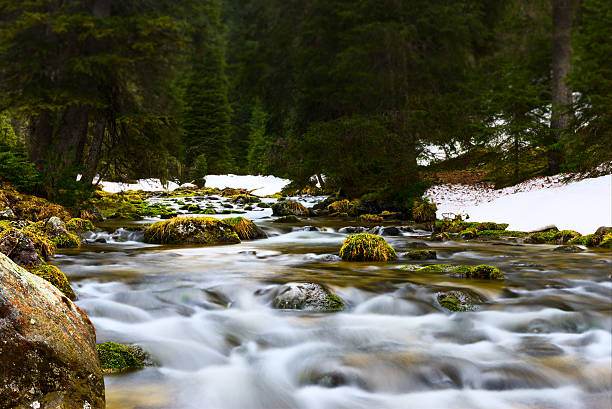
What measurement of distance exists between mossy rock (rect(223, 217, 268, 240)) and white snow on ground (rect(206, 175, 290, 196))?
18.9 meters

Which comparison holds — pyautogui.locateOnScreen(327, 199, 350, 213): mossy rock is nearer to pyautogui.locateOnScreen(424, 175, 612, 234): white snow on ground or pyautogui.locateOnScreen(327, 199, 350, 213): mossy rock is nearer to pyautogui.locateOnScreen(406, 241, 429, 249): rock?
pyautogui.locateOnScreen(424, 175, 612, 234): white snow on ground

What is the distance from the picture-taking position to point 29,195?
405 inches

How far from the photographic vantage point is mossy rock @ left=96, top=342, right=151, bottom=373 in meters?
3.02

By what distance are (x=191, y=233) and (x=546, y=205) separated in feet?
26.8

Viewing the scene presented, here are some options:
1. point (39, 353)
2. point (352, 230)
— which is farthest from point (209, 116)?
point (39, 353)

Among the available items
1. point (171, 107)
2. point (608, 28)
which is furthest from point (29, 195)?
point (608, 28)

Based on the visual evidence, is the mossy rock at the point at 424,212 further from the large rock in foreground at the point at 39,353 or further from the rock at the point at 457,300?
the large rock in foreground at the point at 39,353

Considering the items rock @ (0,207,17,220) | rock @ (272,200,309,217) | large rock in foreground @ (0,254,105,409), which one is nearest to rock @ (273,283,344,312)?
large rock in foreground @ (0,254,105,409)

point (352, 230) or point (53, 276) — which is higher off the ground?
point (352, 230)

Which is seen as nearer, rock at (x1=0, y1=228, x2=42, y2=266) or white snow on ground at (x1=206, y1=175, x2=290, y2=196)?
rock at (x1=0, y1=228, x2=42, y2=266)

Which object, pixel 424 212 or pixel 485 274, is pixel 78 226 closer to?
pixel 485 274

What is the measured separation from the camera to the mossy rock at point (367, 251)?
7062mm

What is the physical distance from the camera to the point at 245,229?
10.3m

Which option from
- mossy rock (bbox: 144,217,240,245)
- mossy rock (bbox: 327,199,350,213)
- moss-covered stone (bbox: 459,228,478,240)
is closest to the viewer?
mossy rock (bbox: 144,217,240,245)
